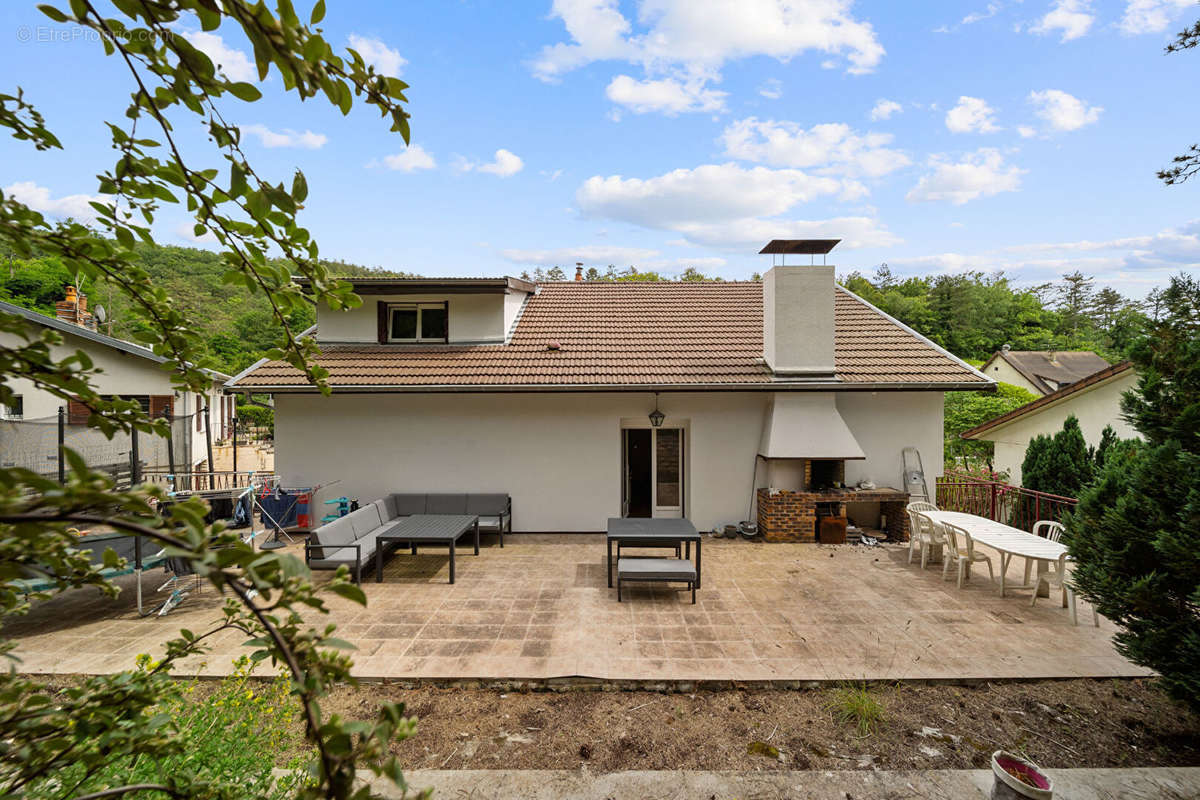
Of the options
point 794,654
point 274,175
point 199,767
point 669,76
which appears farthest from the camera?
point 669,76

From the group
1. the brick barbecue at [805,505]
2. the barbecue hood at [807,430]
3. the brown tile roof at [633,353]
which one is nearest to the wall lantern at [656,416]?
the brown tile roof at [633,353]

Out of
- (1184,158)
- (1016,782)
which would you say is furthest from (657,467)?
Result: (1184,158)

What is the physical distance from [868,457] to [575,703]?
26.2 ft

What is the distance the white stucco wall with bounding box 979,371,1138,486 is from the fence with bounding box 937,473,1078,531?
5238mm

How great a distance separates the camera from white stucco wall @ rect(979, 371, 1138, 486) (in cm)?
1413

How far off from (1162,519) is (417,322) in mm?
11831

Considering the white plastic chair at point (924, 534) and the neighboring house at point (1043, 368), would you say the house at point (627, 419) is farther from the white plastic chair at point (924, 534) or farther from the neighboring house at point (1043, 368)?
the neighboring house at point (1043, 368)

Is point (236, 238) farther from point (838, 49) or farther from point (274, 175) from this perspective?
point (838, 49)

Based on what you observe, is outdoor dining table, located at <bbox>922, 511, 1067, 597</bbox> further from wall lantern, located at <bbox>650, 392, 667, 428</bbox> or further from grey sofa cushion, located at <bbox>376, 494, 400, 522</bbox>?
grey sofa cushion, located at <bbox>376, 494, 400, 522</bbox>

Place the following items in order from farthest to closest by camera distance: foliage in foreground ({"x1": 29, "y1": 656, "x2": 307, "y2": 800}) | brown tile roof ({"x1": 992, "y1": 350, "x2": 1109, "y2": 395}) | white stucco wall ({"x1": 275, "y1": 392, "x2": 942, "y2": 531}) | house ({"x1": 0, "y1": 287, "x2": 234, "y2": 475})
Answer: brown tile roof ({"x1": 992, "y1": 350, "x2": 1109, "y2": 395})
white stucco wall ({"x1": 275, "y1": 392, "x2": 942, "y2": 531})
house ({"x1": 0, "y1": 287, "x2": 234, "y2": 475})
foliage in foreground ({"x1": 29, "y1": 656, "x2": 307, "y2": 800})

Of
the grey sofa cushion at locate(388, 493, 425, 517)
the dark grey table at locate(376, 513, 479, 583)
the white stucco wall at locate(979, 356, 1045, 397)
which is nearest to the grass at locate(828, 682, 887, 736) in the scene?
the dark grey table at locate(376, 513, 479, 583)

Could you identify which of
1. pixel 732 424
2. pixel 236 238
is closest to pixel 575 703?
pixel 236 238

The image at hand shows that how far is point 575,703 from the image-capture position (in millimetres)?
4688

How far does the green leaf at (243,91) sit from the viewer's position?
1.06 metres
